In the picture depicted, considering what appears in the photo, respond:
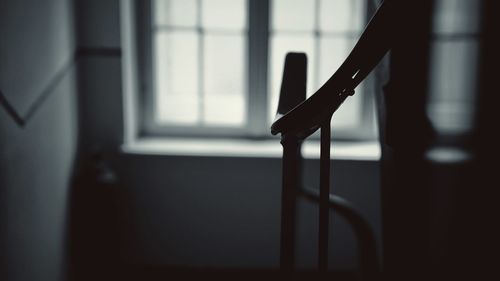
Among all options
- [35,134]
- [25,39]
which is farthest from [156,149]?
[25,39]

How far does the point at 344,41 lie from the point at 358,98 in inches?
12.6

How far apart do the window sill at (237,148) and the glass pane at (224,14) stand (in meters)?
0.62

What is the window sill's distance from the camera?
2799mm

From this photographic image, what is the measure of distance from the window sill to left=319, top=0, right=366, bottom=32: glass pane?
62cm

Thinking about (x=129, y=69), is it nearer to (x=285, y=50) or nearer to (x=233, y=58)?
(x=233, y=58)

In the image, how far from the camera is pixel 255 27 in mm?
2977

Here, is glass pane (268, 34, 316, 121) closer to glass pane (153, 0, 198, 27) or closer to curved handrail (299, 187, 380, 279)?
glass pane (153, 0, 198, 27)

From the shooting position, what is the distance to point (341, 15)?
2.97 meters

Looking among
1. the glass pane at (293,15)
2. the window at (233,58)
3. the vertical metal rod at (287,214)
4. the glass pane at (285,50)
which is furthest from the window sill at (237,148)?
the vertical metal rod at (287,214)

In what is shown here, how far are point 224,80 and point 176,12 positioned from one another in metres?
0.44

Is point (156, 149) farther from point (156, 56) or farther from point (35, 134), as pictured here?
point (35, 134)

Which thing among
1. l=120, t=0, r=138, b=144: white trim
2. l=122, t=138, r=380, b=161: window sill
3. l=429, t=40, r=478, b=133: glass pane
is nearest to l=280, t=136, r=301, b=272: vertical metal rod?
l=429, t=40, r=478, b=133: glass pane

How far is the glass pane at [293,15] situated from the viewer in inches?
117

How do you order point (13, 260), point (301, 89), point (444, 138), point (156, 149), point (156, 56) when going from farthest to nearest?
point (156, 56) < point (156, 149) < point (13, 260) < point (444, 138) < point (301, 89)
